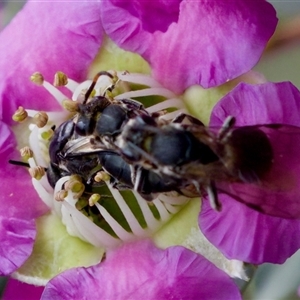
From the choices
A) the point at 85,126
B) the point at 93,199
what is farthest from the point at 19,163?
the point at 85,126

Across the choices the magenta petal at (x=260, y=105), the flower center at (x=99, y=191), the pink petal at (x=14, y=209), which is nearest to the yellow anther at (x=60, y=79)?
the flower center at (x=99, y=191)

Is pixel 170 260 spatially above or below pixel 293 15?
below

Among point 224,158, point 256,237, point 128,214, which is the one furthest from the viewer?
point 128,214

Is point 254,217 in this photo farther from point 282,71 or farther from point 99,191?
point 282,71

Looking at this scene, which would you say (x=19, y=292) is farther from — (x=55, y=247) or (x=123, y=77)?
(x=123, y=77)

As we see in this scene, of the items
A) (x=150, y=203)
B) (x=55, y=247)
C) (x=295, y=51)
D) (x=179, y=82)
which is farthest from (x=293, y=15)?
(x=55, y=247)

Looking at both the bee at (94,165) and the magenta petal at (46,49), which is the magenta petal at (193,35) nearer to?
the magenta petal at (46,49)
